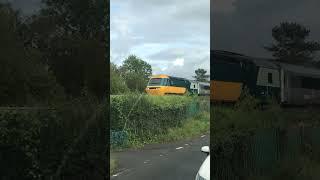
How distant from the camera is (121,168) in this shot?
24.5ft

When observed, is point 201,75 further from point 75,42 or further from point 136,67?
point 75,42

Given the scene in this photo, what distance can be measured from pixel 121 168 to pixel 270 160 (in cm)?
253

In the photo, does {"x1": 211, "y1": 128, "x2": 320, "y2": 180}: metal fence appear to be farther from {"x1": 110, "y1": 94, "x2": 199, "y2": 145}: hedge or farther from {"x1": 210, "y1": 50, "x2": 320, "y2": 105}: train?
{"x1": 110, "y1": 94, "x2": 199, "y2": 145}: hedge

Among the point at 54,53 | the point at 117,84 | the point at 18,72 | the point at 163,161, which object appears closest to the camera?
the point at 18,72

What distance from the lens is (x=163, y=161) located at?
24.4ft

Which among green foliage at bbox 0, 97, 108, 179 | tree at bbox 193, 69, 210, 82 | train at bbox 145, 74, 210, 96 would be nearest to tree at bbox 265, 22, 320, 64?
tree at bbox 193, 69, 210, 82

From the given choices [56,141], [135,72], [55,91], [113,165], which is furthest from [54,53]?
[113,165]

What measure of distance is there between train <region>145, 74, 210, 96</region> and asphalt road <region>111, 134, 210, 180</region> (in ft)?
2.54

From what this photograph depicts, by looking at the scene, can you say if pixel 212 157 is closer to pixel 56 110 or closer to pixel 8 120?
pixel 56 110

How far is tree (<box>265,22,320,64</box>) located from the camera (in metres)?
5.84

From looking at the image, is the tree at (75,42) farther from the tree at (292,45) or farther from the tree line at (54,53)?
the tree at (292,45)

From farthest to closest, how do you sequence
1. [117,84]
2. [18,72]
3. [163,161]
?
[117,84], [163,161], [18,72]

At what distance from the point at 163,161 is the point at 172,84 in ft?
5.75

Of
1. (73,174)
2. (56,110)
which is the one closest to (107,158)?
(73,174)
